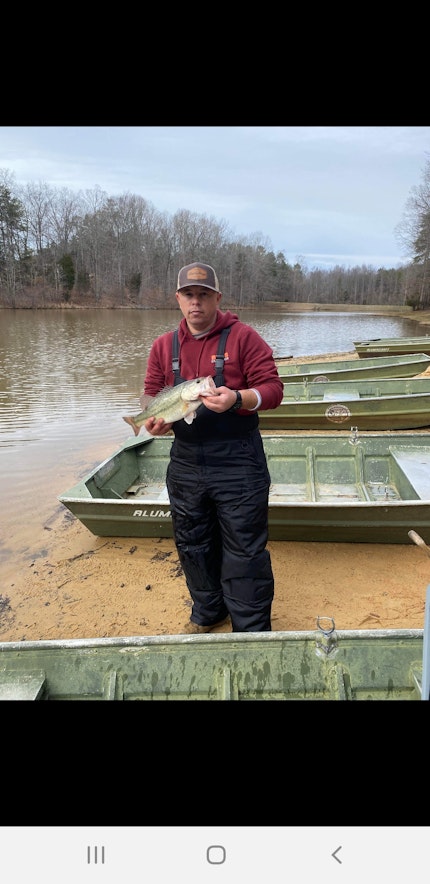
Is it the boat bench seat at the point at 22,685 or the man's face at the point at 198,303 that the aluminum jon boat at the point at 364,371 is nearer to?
the man's face at the point at 198,303

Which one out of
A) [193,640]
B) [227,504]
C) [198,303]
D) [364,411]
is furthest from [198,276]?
[364,411]

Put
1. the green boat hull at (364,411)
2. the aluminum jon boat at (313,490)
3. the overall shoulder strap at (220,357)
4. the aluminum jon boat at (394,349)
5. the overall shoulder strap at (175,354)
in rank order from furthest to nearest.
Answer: the aluminum jon boat at (394,349) < the green boat hull at (364,411) < the aluminum jon boat at (313,490) < the overall shoulder strap at (175,354) < the overall shoulder strap at (220,357)

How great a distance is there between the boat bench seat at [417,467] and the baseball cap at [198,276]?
3169 mm

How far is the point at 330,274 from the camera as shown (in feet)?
398

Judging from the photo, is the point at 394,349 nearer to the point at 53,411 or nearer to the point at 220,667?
the point at 53,411

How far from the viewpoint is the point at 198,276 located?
265cm

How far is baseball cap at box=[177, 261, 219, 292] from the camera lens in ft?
8.69

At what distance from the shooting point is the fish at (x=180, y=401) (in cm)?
259

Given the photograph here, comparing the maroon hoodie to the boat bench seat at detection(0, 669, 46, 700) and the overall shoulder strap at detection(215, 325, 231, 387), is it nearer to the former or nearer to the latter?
the overall shoulder strap at detection(215, 325, 231, 387)

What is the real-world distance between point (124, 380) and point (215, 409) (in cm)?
1415

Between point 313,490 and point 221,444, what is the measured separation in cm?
333

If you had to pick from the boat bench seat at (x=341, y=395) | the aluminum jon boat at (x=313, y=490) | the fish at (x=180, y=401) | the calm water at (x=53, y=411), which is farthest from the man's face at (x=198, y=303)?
the boat bench seat at (x=341, y=395)
